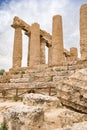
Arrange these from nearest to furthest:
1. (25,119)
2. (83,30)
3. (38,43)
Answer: (25,119)
(83,30)
(38,43)

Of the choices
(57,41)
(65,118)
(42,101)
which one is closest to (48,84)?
(42,101)

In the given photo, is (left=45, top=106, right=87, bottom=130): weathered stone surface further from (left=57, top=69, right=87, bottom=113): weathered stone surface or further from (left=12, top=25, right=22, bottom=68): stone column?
(left=12, top=25, right=22, bottom=68): stone column

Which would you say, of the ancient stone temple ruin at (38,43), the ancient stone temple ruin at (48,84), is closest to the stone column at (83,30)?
the ancient stone temple ruin at (48,84)

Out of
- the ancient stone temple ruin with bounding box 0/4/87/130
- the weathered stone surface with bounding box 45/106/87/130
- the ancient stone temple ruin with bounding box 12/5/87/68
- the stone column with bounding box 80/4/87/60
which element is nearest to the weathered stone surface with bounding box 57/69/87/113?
the ancient stone temple ruin with bounding box 0/4/87/130

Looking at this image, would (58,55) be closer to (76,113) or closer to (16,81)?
(16,81)

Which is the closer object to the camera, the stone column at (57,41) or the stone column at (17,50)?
the stone column at (57,41)

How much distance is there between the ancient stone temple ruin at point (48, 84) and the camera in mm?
6836

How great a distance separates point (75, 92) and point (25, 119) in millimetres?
1813

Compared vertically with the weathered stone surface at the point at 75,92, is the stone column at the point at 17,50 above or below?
above

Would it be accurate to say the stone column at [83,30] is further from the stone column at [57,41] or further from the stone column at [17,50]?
the stone column at [17,50]

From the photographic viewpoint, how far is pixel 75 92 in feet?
23.4

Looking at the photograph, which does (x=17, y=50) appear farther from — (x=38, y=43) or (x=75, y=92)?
(x=75, y=92)

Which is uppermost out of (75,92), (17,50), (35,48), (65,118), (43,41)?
(43,41)

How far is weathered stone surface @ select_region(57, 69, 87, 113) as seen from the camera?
7.00 meters
